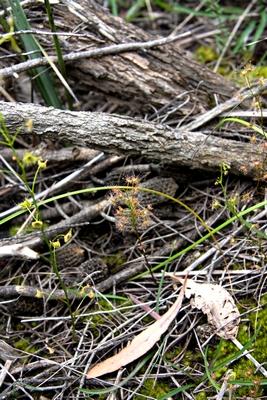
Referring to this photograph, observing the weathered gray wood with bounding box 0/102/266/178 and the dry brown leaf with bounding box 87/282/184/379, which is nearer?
the dry brown leaf with bounding box 87/282/184/379

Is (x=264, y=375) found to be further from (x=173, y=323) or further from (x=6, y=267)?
(x=6, y=267)

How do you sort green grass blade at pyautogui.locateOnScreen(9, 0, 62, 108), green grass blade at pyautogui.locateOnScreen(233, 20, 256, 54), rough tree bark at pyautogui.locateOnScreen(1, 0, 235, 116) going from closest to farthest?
green grass blade at pyautogui.locateOnScreen(9, 0, 62, 108), rough tree bark at pyautogui.locateOnScreen(1, 0, 235, 116), green grass blade at pyautogui.locateOnScreen(233, 20, 256, 54)

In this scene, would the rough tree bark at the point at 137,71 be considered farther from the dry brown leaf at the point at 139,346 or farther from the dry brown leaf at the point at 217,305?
the dry brown leaf at the point at 139,346

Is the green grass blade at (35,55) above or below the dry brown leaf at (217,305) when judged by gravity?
above

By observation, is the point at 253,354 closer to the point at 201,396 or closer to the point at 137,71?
the point at 201,396

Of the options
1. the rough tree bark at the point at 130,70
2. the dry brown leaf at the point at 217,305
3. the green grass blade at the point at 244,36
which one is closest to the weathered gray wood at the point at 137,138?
the rough tree bark at the point at 130,70

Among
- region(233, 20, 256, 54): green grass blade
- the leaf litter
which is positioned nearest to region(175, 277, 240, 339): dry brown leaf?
the leaf litter

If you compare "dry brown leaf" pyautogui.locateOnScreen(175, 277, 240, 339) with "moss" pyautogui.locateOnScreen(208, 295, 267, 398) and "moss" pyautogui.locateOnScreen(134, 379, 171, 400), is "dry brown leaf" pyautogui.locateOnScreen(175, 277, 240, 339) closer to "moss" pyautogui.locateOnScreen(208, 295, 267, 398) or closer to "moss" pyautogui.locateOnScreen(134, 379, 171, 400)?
"moss" pyautogui.locateOnScreen(208, 295, 267, 398)
